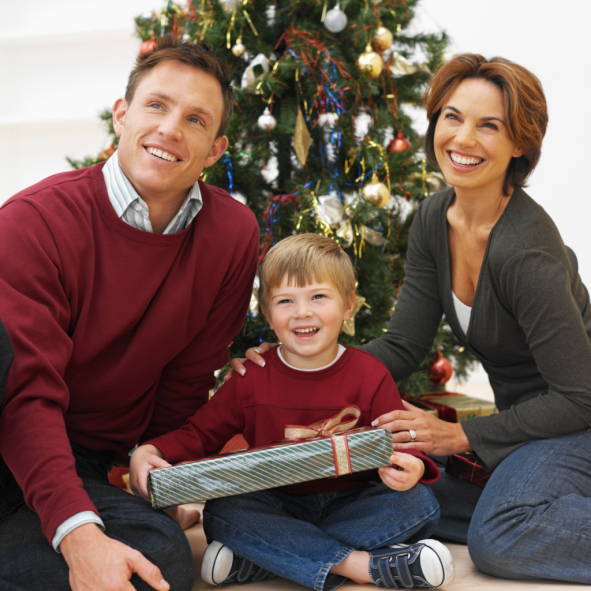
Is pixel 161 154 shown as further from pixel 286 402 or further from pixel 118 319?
pixel 286 402

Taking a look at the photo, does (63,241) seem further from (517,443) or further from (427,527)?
(517,443)

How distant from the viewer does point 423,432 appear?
134 cm

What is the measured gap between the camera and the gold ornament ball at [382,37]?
1.93 metres

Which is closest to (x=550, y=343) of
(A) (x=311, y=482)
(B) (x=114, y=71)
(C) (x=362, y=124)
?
(A) (x=311, y=482)

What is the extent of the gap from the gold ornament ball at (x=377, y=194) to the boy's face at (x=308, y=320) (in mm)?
577

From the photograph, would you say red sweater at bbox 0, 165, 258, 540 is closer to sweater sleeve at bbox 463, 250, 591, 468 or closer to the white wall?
sweater sleeve at bbox 463, 250, 591, 468

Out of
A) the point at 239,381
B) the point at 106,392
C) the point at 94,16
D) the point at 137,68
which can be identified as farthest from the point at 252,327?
the point at 94,16

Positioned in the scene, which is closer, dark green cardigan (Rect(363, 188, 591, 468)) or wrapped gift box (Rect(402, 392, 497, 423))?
dark green cardigan (Rect(363, 188, 591, 468))

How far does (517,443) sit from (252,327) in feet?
2.91

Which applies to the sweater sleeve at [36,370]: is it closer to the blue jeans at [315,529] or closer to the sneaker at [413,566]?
the blue jeans at [315,529]

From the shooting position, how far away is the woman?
125cm

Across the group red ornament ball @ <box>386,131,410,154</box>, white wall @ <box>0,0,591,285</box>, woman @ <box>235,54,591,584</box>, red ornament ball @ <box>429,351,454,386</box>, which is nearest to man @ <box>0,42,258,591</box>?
woman @ <box>235,54,591,584</box>

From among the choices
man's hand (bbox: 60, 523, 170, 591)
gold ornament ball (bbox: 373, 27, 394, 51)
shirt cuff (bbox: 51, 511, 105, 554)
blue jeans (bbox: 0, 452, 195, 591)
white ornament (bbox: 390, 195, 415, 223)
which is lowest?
blue jeans (bbox: 0, 452, 195, 591)

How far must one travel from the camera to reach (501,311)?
55.4 inches
